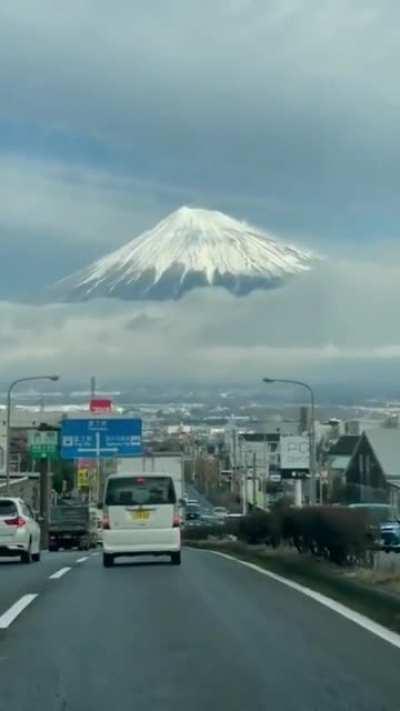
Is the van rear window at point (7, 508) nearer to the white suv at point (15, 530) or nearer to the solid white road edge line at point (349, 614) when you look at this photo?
the white suv at point (15, 530)

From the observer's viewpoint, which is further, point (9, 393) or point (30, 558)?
point (9, 393)

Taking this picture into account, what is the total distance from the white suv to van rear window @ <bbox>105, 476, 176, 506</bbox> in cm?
344

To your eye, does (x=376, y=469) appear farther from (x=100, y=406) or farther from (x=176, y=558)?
(x=176, y=558)

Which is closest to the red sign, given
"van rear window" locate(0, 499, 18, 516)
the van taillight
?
"van rear window" locate(0, 499, 18, 516)

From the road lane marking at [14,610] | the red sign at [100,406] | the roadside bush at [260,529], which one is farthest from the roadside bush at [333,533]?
the red sign at [100,406]

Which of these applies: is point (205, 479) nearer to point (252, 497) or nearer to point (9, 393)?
point (252, 497)

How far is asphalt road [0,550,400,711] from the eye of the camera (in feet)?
35.0

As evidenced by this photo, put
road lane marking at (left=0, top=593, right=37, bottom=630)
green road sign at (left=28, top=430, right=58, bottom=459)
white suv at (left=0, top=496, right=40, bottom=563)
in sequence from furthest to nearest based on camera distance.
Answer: green road sign at (left=28, top=430, right=58, bottom=459) → white suv at (left=0, top=496, right=40, bottom=563) → road lane marking at (left=0, top=593, right=37, bottom=630)

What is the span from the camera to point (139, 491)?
32281mm

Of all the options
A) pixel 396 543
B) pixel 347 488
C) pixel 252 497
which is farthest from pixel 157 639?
pixel 252 497

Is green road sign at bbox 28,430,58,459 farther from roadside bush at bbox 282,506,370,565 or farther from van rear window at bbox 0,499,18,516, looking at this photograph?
roadside bush at bbox 282,506,370,565

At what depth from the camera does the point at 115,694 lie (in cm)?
1092

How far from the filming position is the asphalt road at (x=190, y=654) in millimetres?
10664

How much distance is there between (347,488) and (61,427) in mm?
23036
